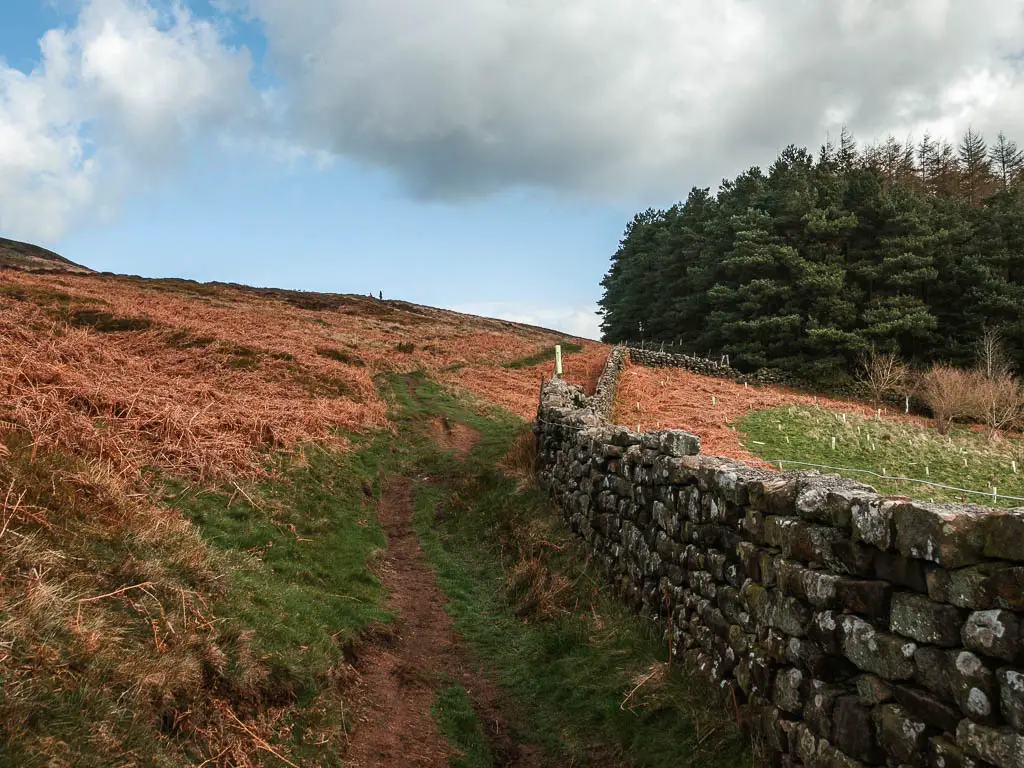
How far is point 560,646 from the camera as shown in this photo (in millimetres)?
7852

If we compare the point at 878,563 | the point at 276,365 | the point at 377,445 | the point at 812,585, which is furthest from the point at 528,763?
the point at 276,365

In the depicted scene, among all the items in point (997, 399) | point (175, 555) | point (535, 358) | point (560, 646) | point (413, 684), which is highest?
point (535, 358)

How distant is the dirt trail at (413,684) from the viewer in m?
5.80

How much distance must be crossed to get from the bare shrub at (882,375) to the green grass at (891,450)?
8729 millimetres

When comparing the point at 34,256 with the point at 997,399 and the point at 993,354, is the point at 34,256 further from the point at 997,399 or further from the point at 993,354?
the point at 993,354

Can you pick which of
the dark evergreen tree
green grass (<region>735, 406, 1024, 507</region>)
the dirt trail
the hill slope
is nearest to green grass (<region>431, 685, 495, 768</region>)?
the dirt trail

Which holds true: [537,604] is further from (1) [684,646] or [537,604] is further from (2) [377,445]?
(2) [377,445]

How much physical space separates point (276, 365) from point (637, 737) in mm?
16535

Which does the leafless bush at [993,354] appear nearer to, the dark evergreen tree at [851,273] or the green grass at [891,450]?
the dark evergreen tree at [851,273]

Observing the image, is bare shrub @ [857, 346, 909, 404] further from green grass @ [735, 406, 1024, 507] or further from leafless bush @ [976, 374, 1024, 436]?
green grass @ [735, 406, 1024, 507]

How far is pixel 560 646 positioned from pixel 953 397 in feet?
94.4

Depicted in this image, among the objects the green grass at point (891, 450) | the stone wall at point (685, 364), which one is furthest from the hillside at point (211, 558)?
the stone wall at point (685, 364)

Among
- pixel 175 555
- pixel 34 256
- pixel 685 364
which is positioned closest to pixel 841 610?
pixel 175 555

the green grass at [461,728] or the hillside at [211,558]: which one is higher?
the hillside at [211,558]
